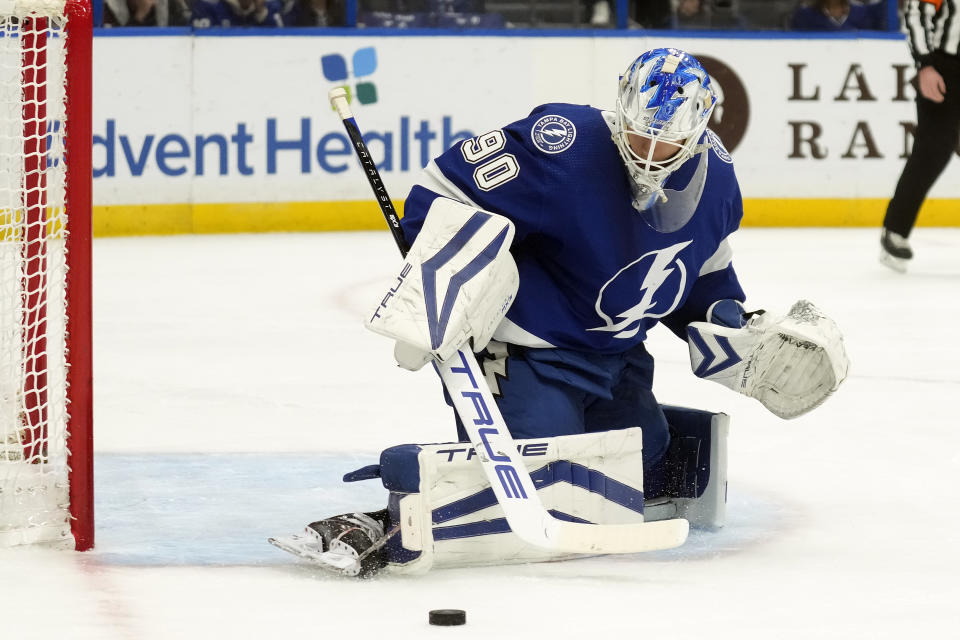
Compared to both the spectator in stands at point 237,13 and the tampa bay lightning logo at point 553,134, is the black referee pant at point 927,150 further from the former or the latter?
the tampa bay lightning logo at point 553,134

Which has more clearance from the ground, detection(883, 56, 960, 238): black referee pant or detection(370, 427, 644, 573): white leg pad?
detection(370, 427, 644, 573): white leg pad

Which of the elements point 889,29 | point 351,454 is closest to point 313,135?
point 889,29

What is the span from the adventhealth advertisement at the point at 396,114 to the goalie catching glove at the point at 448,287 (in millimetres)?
4730

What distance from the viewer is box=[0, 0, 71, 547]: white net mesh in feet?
8.18

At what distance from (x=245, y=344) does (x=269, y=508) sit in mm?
1819

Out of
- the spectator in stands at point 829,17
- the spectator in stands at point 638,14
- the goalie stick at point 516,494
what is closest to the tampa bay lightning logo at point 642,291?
the goalie stick at point 516,494

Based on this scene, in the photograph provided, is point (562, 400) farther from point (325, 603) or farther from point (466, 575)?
point (325, 603)

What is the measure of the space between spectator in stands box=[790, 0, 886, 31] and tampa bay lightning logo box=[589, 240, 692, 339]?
549 centimetres

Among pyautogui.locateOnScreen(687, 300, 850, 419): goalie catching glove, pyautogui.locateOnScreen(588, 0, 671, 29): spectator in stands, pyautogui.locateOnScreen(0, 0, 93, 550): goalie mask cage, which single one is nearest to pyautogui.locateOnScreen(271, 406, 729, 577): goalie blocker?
pyautogui.locateOnScreen(687, 300, 850, 419): goalie catching glove

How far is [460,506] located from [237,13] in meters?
5.21

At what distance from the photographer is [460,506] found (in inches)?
91.9

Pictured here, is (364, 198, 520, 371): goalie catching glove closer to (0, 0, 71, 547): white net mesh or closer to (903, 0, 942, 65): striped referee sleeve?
(0, 0, 71, 547): white net mesh

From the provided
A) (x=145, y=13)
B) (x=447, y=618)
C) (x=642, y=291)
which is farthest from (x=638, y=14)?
(x=447, y=618)

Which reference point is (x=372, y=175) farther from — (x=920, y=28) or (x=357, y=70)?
(x=357, y=70)
